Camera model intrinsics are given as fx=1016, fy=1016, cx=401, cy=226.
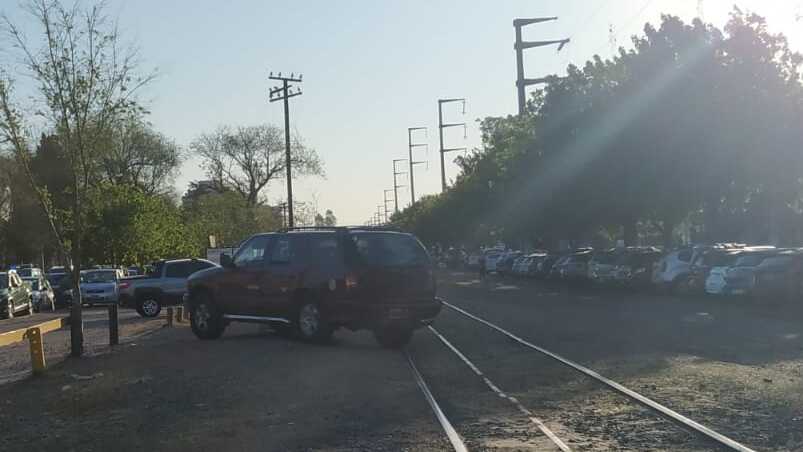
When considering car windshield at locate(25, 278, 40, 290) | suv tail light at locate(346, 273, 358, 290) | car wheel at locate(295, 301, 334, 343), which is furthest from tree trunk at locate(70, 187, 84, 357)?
car windshield at locate(25, 278, 40, 290)

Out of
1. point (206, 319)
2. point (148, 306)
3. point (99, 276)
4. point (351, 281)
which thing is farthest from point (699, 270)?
point (99, 276)

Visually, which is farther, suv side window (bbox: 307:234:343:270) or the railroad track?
suv side window (bbox: 307:234:343:270)

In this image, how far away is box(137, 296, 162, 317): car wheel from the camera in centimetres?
3114

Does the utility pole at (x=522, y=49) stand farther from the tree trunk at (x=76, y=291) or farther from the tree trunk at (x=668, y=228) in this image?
the tree trunk at (x=76, y=291)

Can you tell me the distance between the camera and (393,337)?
18000 mm

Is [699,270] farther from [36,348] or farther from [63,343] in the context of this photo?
[36,348]

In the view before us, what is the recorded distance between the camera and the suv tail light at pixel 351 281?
56.8ft

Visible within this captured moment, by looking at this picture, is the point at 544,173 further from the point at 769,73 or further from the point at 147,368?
the point at 147,368

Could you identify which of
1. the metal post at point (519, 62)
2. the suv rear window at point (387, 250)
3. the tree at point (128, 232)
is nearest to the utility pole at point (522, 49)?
the metal post at point (519, 62)

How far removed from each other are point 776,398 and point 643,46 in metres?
32.0

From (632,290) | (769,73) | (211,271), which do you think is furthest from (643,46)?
(211,271)

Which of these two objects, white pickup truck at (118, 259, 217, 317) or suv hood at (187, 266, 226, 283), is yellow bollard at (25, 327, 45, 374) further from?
white pickup truck at (118, 259, 217, 317)

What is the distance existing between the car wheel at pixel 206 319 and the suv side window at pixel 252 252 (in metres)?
1.17

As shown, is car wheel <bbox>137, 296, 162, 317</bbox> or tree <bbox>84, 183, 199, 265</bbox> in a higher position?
tree <bbox>84, 183, 199, 265</bbox>
